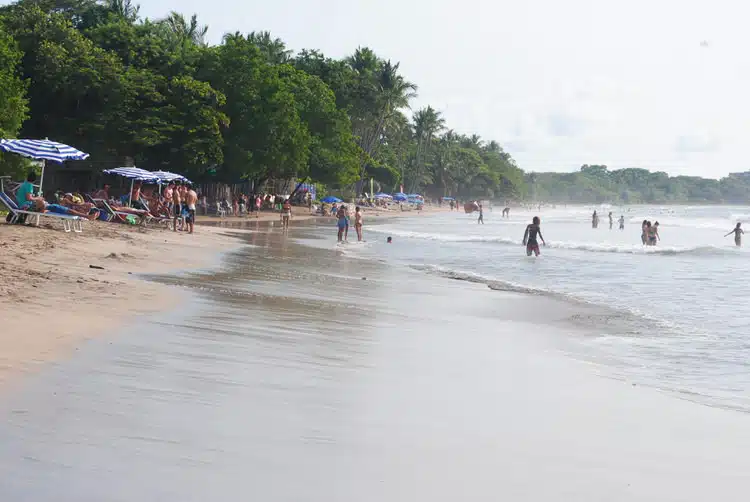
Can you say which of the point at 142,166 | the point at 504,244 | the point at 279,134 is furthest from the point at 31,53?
the point at 504,244

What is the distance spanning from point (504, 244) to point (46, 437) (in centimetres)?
3254

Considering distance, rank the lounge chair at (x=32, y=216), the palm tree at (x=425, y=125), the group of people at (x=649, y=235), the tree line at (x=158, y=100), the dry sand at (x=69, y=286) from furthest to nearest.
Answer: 1. the palm tree at (x=425, y=125)
2. the tree line at (x=158, y=100)
3. the group of people at (x=649, y=235)
4. the lounge chair at (x=32, y=216)
5. the dry sand at (x=69, y=286)

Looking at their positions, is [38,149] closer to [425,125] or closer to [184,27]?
[184,27]

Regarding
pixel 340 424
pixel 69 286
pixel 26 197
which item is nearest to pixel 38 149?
pixel 26 197

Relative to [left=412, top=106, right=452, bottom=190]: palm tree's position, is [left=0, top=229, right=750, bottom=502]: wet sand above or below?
below

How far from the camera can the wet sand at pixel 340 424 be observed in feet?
13.1

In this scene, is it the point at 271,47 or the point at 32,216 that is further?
the point at 271,47

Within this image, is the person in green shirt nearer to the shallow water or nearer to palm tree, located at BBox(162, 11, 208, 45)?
the shallow water

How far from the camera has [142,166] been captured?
44.4 meters

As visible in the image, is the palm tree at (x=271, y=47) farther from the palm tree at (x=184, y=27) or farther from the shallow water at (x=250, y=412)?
the shallow water at (x=250, y=412)

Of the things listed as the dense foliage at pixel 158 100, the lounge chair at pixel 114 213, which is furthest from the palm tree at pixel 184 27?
the lounge chair at pixel 114 213

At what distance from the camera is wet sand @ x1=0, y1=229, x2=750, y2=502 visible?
4.00 meters

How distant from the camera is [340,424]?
5121 mm

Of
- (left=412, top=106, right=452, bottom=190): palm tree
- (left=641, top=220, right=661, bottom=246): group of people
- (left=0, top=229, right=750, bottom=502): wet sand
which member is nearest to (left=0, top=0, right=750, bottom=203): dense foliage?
(left=641, top=220, right=661, bottom=246): group of people
